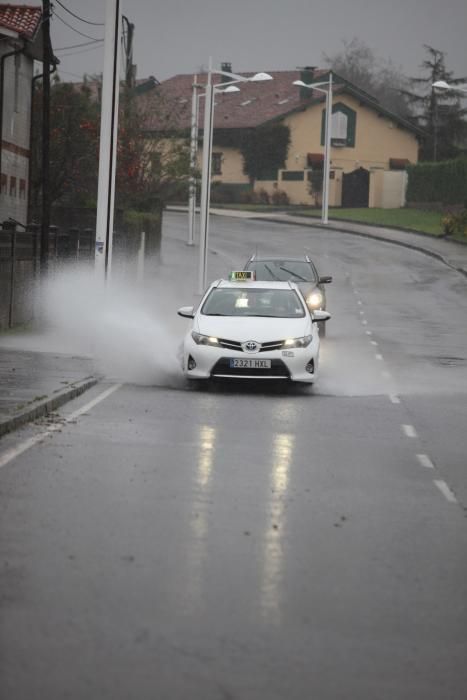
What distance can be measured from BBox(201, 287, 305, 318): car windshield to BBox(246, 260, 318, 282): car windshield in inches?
371

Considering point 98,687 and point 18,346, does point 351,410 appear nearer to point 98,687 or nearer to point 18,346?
point 18,346

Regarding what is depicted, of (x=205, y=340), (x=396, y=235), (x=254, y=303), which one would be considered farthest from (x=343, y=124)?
(x=205, y=340)

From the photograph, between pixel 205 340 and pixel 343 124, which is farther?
pixel 343 124

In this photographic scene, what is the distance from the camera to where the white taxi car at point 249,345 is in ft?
61.3

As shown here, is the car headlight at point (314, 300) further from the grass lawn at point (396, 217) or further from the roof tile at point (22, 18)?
the grass lawn at point (396, 217)

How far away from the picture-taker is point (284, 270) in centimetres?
3064

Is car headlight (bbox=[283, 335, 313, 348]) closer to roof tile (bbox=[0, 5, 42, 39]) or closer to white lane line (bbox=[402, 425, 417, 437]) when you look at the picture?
white lane line (bbox=[402, 425, 417, 437])

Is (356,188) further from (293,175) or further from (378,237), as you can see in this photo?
(378,237)

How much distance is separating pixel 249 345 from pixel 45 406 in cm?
379

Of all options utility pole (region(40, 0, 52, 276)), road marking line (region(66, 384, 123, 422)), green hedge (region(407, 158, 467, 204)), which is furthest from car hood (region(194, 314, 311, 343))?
green hedge (region(407, 158, 467, 204))

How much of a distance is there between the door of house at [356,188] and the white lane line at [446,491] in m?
84.5

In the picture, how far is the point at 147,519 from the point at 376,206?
88020 mm

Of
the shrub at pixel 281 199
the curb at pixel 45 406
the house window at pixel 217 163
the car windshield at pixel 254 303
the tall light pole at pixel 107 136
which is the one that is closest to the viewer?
the curb at pixel 45 406

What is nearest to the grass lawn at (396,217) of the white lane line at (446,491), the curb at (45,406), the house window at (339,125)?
the house window at (339,125)
